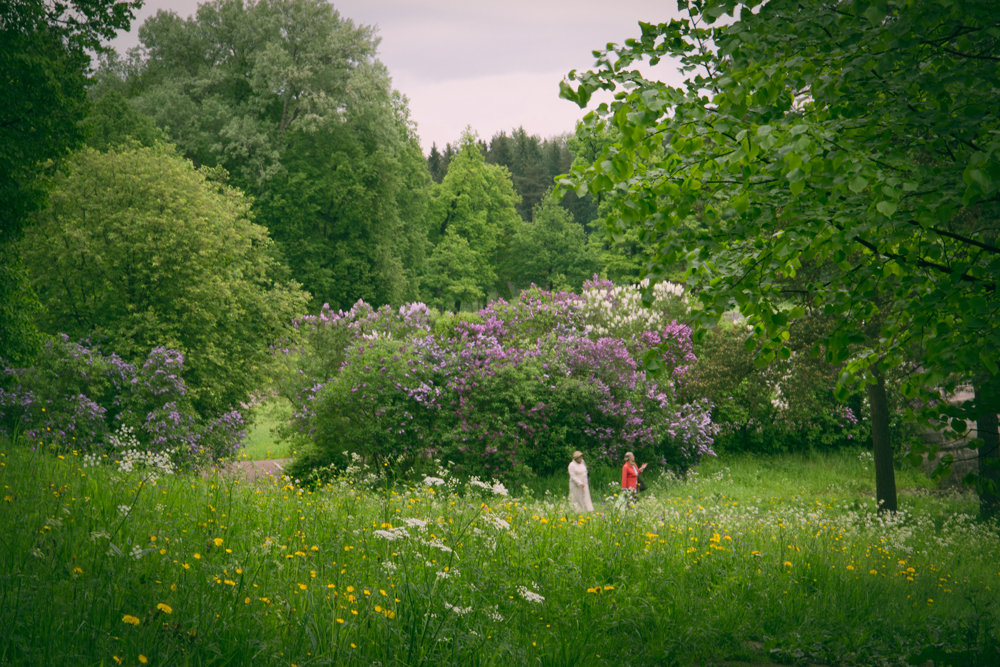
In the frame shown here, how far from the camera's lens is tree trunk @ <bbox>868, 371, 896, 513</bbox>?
514 inches

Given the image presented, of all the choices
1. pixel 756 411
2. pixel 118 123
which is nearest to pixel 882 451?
pixel 756 411

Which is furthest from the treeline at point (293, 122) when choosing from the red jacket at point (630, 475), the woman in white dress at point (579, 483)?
the woman in white dress at point (579, 483)

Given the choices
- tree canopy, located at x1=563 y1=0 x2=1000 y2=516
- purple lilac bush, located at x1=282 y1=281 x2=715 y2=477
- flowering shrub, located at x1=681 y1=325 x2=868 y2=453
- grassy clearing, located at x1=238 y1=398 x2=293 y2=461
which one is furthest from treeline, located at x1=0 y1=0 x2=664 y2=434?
flowering shrub, located at x1=681 y1=325 x2=868 y2=453

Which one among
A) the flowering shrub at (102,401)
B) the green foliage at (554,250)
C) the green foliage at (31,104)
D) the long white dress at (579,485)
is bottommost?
the long white dress at (579,485)

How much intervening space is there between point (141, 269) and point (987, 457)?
16.8 meters

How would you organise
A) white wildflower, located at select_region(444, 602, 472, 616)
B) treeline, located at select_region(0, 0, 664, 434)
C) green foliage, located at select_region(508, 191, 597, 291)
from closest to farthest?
white wildflower, located at select_region(444, 602, 472, 616), treeline, located at select_region(0, 0, 664, 434), green foliage, located at select_region(508, 191, 597, 291)

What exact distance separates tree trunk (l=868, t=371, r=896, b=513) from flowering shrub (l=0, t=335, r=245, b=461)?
1244 cm

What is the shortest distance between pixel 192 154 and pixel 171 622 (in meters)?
31.6

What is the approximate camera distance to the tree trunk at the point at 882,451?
13.1 meters

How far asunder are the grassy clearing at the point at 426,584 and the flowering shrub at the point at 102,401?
6.53 meters

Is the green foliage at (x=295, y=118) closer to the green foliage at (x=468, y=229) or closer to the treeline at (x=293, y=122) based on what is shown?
the treeline at (x=293, y=122)

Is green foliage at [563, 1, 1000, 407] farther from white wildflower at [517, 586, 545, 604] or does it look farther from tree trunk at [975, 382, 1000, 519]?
white wildflower at [517, 586, 545, 604]

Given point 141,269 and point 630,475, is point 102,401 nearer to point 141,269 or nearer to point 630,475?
point 141,269

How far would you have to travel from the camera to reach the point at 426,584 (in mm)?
4980
